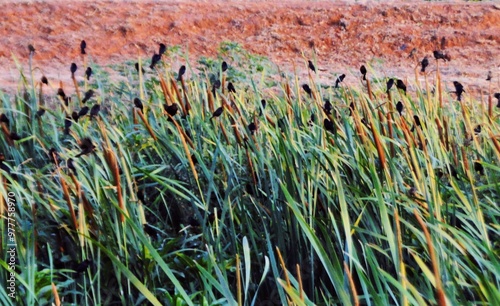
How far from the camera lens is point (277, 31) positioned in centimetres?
810

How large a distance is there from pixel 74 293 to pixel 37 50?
16.7 ft

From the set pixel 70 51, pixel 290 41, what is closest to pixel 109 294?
pixel 70 51

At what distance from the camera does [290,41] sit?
7.91m

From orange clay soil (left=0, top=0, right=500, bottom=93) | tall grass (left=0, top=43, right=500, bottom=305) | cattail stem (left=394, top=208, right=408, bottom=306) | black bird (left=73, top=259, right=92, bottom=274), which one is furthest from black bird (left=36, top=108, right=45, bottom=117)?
orange clay soil (left=0, top=0, right=500, bottom=93)

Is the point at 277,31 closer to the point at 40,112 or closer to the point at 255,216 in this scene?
the point at 40,112

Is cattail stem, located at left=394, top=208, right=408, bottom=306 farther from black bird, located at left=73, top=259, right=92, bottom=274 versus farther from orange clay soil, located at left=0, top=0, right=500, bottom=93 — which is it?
orange clay soil, located at left=0, top=0, right=500, bottom=93

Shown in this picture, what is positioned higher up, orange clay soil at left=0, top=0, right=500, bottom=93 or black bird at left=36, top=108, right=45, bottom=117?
black bird at left=36, top=108, right=45, bottom=117

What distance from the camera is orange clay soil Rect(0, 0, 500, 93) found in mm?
7387

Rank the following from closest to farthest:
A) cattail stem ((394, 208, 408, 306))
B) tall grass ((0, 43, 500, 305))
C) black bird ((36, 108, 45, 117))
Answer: cattail stem ((394, 208, 408, 306))
tall grass ((0, 43, 500, 305))
black bird ((36, 108, 45, 117))

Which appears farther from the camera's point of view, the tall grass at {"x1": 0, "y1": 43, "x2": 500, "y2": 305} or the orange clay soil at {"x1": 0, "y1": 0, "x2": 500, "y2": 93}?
the orange clay soil at {"x1": 0, "y1": 0, "x2": 500, "y2": 93}

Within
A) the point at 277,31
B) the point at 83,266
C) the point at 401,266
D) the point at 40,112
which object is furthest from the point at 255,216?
the point at 277,31

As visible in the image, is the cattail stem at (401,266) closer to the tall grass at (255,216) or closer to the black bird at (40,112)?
the tall grass at (255,216)

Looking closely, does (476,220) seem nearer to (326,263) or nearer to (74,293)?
(326,263)

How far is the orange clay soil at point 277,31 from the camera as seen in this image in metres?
7.39
